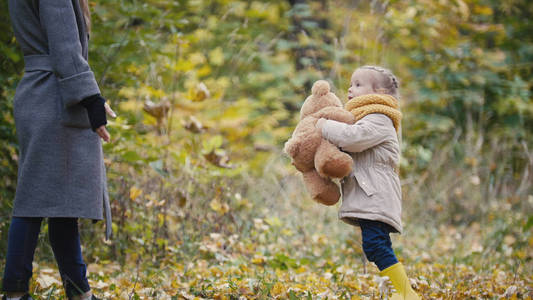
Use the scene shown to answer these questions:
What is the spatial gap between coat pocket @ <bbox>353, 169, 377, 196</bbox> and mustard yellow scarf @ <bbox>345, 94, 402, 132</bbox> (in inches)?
10.0

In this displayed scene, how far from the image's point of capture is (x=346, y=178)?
240 cm

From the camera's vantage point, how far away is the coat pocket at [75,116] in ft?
6.95

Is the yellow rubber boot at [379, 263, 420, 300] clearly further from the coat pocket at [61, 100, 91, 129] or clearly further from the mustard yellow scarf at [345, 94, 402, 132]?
the coat pocket at [61, 100, 91, 129]

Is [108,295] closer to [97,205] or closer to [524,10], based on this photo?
[97,205]

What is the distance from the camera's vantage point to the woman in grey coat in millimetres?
2080

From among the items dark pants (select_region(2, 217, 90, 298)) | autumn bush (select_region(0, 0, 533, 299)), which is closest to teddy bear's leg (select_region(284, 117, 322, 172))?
autumn bush (select_region(0, 0, 533, 299))

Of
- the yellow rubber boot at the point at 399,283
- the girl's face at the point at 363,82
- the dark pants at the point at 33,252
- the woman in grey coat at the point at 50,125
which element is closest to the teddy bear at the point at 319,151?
the girl's face at the point at 363,82

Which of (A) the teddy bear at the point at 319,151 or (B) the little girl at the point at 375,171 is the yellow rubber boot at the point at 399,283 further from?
(A) the teddy bear at the point at 319,151

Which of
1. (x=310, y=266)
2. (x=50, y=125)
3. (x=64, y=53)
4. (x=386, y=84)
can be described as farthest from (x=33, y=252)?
(x=310, y=266)

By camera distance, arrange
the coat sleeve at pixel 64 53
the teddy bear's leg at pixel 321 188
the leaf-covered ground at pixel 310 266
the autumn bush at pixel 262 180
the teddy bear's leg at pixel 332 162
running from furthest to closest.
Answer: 1. the autumn bush at pixel 262 180
2. the leaf-covered ground at pixel 310 266
3. the teddy bear's leg at pixel 321 188
4. the teddy bear's leg at pixel 332 162
5. the coat sleeve at pixel 64 53

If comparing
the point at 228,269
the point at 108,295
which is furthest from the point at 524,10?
the point at 108,295

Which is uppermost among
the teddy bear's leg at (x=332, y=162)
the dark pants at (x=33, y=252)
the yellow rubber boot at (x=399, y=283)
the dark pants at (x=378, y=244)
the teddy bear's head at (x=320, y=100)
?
the teddy bear's head at (x=320, y=100)

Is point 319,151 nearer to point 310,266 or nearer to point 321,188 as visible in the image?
point 321,188

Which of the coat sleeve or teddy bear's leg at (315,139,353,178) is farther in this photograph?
teddy bear's leg at (315,139,353,178)
